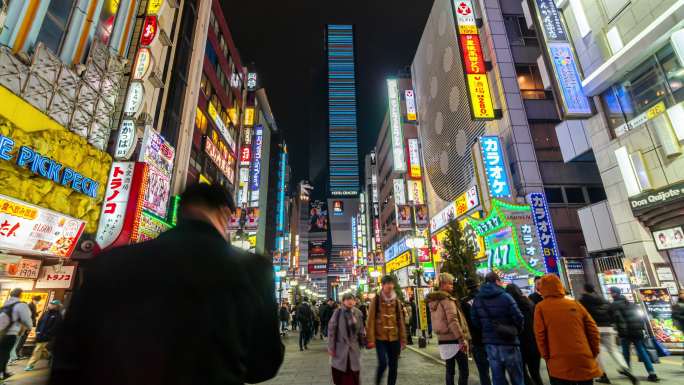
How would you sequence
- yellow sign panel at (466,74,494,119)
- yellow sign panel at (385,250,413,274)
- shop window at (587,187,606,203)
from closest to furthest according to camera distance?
yellow sign panel at (466,74,494,119), shop window at (587,187,606,203), yellow sign panel at (385,250,413,274)

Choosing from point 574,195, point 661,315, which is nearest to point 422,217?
point 574,195

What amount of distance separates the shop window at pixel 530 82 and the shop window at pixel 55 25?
85.8 ft

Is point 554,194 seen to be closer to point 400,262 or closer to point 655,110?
point 655,110

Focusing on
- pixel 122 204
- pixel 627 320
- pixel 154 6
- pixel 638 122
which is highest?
pixel 154 6

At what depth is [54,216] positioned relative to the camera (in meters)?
11.4

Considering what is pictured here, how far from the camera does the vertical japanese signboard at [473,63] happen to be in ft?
67.7

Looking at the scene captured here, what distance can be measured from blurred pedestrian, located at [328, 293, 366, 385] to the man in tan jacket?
302mm

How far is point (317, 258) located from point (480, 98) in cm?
10596

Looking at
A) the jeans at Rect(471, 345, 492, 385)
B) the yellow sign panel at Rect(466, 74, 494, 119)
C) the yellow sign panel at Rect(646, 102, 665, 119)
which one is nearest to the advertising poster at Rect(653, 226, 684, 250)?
the yellow sign panel at Rect(646, 102, 665, 119)

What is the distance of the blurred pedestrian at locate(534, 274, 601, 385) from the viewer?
396 cm

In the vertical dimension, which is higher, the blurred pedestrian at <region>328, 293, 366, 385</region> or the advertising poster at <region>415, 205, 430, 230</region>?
the advertising poster at <region>415, 205, 430, 230</region>

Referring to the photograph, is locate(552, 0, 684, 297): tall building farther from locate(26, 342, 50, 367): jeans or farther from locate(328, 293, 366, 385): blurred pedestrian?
locate(26, 342, 50, 367): jeans

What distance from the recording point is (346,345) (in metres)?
6.03

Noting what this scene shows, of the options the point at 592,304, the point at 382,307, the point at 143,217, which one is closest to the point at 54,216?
the point at 143,217
